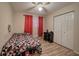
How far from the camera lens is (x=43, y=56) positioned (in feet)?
4.00

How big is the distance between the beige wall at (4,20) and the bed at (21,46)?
7 cm

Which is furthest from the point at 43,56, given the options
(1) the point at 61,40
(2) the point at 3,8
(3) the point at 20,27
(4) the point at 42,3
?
(2) the point at 3,8

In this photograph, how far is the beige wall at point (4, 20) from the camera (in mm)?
1152

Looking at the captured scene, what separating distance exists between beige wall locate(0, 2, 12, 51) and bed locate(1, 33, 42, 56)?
7 centimetres

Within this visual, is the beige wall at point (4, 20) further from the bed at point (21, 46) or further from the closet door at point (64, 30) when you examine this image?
the closet door at point (64, 30)

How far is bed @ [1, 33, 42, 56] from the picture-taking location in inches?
45.8

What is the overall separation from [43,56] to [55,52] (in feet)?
0.63

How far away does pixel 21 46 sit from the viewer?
1.22 meters

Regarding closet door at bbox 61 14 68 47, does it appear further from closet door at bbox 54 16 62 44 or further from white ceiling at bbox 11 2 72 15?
white ceiling at bbox 11 2 72 15

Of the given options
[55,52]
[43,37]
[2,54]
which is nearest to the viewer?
[2,54]

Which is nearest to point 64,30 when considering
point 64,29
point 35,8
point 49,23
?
point 64,29

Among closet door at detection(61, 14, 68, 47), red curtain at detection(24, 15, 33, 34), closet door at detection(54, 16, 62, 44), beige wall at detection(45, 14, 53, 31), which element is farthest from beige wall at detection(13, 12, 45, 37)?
closet door at detection(61, 14, 68, 47)

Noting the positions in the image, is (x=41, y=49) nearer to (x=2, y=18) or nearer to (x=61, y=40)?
(x=61, y=40)

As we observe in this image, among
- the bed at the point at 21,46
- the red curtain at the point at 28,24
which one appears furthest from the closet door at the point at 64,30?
the red curtain at the point at 28,24
